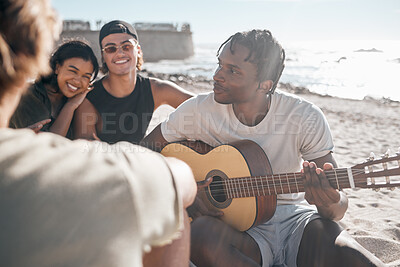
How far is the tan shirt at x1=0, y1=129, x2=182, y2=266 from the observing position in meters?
0.77

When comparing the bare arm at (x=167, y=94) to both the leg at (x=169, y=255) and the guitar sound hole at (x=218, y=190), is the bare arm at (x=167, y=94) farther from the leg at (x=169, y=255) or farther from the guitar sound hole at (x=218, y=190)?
the leg at (x=169, y=255)

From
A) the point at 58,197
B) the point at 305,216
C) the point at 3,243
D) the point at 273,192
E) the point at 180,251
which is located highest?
the point at 58,197

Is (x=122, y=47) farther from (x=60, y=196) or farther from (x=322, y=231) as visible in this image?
(x=60, y=196)

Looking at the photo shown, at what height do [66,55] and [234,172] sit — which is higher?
[66,55]

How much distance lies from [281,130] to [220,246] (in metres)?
1.01

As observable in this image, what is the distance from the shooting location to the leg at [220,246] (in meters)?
2.04

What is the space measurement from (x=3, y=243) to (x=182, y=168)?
1.80 ft

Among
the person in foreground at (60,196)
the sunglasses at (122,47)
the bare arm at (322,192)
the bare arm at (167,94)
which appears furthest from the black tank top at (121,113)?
the person in foreground at (60,196)

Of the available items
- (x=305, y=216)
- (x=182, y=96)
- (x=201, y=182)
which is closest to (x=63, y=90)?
(x=182, y=96)

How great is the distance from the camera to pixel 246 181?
7.91 ft

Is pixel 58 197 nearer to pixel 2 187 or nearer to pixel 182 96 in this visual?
pixel 2 187

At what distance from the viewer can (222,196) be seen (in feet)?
8.49

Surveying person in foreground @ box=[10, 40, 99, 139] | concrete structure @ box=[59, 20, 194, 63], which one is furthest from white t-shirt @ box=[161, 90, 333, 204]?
concrete structure @ box=[59, 20, 194, 63]

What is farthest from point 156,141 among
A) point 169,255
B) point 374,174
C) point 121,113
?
point 169,255
